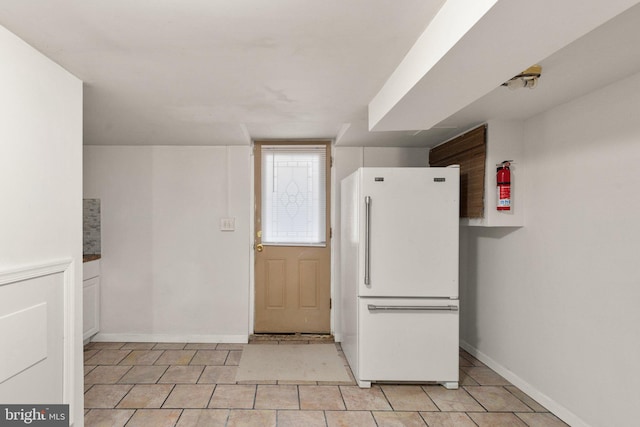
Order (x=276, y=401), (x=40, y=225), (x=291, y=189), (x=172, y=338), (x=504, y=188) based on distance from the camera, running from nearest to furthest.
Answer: (x=40, y=225) < (x=276, y=401) < (x=504, y=188) < (x=172, y=338) < (x=291, y=189)

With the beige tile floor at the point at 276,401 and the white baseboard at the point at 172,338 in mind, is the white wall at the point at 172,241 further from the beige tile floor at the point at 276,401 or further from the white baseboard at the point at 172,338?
the beige tile floor at the point at 276,401

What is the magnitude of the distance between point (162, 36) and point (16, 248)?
1.09 metres

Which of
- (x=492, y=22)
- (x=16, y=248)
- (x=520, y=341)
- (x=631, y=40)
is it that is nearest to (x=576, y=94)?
(x=631, y=40)

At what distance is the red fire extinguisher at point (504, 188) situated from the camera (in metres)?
2.68

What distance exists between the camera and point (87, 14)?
138cm

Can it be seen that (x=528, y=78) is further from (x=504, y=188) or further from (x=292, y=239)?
(x=292, y=239)

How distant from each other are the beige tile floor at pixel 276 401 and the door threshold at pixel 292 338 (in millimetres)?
628

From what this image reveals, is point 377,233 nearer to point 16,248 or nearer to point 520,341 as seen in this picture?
point 520,341

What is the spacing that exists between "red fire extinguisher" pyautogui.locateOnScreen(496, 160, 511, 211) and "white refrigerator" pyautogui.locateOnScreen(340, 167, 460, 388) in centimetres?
30

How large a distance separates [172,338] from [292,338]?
4.02 ft

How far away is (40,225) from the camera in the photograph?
171 cm

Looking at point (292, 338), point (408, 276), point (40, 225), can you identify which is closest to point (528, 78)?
point (408, 276)

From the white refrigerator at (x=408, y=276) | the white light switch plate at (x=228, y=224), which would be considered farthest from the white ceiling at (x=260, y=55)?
the white light switch plate at (x=228, y=224)

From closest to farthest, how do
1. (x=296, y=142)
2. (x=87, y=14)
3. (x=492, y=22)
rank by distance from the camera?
(x=492, y=22) → (x=87, y=14) → (x=296, y=142)
